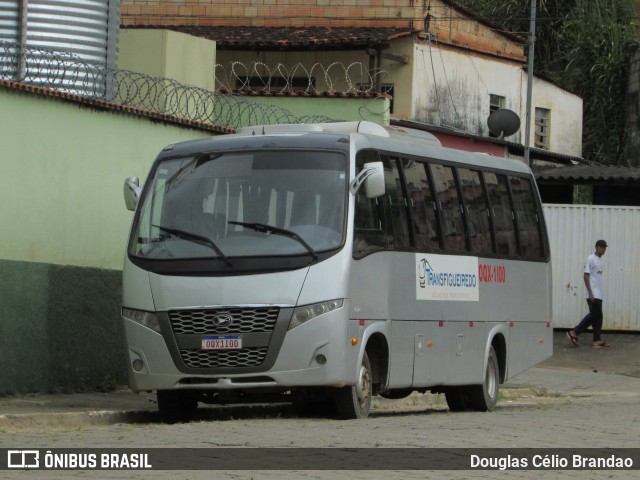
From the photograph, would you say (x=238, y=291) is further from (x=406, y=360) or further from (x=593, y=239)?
(x=593, y=239)

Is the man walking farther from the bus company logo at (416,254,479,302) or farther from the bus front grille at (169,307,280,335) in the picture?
the bus front grille at (169,307,280,335)

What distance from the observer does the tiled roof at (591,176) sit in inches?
1136

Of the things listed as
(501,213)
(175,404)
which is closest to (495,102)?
(501,213)

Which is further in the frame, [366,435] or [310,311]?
[310,311]

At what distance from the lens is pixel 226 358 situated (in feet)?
44.2

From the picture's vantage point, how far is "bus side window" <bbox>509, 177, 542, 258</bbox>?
18297 millimetres

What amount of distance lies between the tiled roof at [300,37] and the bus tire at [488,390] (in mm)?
19251

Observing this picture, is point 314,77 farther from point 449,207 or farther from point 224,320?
point 224,320

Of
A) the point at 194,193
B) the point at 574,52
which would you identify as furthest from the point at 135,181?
the point at 574,52

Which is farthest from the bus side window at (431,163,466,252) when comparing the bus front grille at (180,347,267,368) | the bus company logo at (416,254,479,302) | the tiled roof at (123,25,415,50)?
the tiled roof at (123,25,415,50)

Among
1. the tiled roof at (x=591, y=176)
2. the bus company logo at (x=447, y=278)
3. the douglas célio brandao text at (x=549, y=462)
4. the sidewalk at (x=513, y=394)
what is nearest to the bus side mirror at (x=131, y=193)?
the sidewalk at (x=513, y=394)

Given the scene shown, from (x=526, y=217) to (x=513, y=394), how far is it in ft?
9.54

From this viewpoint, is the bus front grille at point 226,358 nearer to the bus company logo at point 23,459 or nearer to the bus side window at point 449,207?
the bus side window at point 449,207
